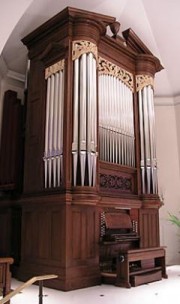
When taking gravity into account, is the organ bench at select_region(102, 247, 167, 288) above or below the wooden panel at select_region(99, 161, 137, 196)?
below

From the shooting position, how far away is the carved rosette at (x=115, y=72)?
235 inches

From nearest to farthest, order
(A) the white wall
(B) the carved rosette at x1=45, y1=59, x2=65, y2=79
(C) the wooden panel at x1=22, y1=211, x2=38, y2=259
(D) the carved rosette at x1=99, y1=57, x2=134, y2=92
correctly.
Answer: (C) the wooden panel at x1=22, y1=211, x2=38, y2=259 → (B) the carved rosette at x1=45, y1=59, x2=65, y2=79 → (D) the carved rosette at x1=99, y1=57, x2=134, y2=92 → (A) the white wall

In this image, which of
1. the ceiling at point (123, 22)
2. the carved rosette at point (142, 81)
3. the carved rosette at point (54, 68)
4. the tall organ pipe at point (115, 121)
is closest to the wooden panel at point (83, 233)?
the tall organ pipe at point (115, 121)

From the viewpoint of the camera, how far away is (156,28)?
24.1 feet

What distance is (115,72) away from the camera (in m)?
6.17

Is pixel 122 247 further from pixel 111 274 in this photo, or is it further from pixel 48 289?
pixel 48 289

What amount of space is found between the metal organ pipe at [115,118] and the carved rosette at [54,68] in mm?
740

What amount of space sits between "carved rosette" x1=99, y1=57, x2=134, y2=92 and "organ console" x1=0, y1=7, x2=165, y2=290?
0.02 meters

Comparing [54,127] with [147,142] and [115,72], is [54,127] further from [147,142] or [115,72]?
[147,142]

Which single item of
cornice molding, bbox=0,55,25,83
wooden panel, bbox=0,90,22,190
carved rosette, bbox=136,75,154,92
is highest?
cornice molding, bbox=0,55,25,83

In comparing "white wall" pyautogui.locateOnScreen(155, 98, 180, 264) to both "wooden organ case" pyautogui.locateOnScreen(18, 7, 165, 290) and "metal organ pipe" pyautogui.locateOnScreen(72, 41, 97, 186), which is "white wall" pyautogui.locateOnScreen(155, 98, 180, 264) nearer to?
"wooden organ case" pyautogui.locateOnScreen(18, 7, 165, 290)

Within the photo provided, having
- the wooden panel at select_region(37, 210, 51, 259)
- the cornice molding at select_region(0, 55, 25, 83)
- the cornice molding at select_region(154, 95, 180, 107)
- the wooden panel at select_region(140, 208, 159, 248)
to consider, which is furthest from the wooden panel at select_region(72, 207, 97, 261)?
the cornice molding at select_region(154, 95, 180, 107)

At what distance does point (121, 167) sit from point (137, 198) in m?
0.65

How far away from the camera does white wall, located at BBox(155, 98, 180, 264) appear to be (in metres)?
7.88
